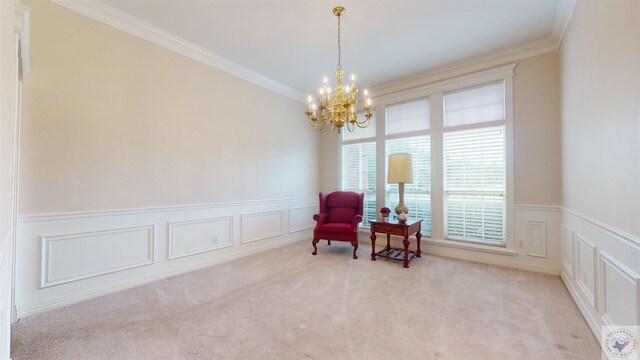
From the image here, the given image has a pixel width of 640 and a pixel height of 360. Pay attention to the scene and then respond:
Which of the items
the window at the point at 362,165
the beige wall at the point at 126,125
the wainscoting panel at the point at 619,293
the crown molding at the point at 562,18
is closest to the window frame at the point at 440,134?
the window at the point at 362,165

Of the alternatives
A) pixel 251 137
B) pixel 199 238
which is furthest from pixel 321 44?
pixel 199 238

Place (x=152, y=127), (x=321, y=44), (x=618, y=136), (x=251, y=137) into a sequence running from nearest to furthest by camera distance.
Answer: (x=618, y=136)
(x=152, y=127)
(x=321, y=44)
(x=251, y=137)

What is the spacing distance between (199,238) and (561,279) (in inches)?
177

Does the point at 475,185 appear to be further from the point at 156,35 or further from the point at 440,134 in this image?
the point at 156,35

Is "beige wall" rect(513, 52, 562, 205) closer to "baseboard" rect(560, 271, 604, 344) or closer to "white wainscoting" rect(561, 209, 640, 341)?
"white wainscoting" rect(561, 209, 640, 341)

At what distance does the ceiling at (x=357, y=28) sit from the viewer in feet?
8.58

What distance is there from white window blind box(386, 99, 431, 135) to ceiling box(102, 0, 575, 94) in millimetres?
633

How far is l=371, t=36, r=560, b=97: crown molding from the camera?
3.28 meters

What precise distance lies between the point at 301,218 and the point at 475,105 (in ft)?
11.5

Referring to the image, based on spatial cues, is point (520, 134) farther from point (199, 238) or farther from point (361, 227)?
point (199, 238)

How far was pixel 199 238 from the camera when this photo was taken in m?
3.51

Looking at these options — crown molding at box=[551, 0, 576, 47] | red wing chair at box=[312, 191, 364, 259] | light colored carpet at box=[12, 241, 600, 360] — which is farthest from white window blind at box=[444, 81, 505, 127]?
light colored carpet at box=[12, 241, 600, 360]

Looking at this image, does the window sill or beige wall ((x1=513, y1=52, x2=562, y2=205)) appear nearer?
beige wall ((x1=513, y1=52, x2=562, y2=205))

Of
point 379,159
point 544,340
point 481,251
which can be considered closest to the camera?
point 544,340
